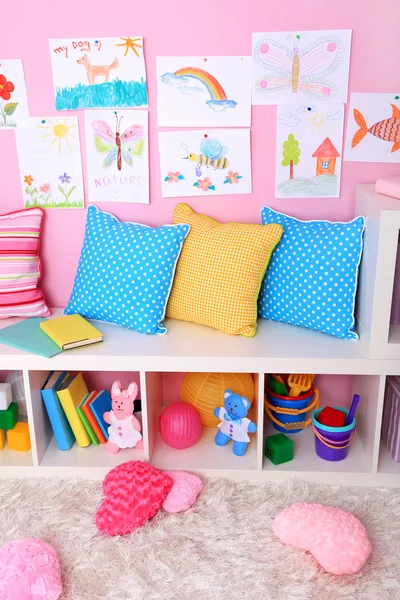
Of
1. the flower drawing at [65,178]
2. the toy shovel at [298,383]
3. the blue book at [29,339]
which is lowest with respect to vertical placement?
the toy shovel at [298,383]

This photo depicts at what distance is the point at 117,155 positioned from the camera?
211 cm

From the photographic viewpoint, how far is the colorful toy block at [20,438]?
209 cm

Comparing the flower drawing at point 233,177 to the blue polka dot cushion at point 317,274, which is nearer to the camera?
the blue polka dot cushion at point 317,274

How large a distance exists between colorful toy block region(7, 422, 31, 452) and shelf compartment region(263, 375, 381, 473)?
0.75 meters

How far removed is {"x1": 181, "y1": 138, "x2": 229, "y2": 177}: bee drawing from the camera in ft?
6.81

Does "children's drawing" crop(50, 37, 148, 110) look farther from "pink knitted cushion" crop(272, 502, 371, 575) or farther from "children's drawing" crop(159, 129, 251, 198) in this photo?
"pink knitted cushion" crop(272, 502, 371, 575)

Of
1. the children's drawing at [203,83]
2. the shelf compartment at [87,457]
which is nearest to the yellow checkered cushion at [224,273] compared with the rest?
the children's drawing at [203,83]

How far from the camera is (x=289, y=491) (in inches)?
75.4

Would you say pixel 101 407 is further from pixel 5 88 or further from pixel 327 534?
pixel 5 88

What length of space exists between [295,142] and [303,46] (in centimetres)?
28

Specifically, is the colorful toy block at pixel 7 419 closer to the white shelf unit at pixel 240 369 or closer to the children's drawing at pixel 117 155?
the white shelf unit at pixel 240 369

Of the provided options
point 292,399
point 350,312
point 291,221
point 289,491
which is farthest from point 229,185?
point 289,491

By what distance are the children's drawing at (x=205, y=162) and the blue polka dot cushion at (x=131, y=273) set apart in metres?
0.18

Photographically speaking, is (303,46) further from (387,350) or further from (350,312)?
(387,350)
